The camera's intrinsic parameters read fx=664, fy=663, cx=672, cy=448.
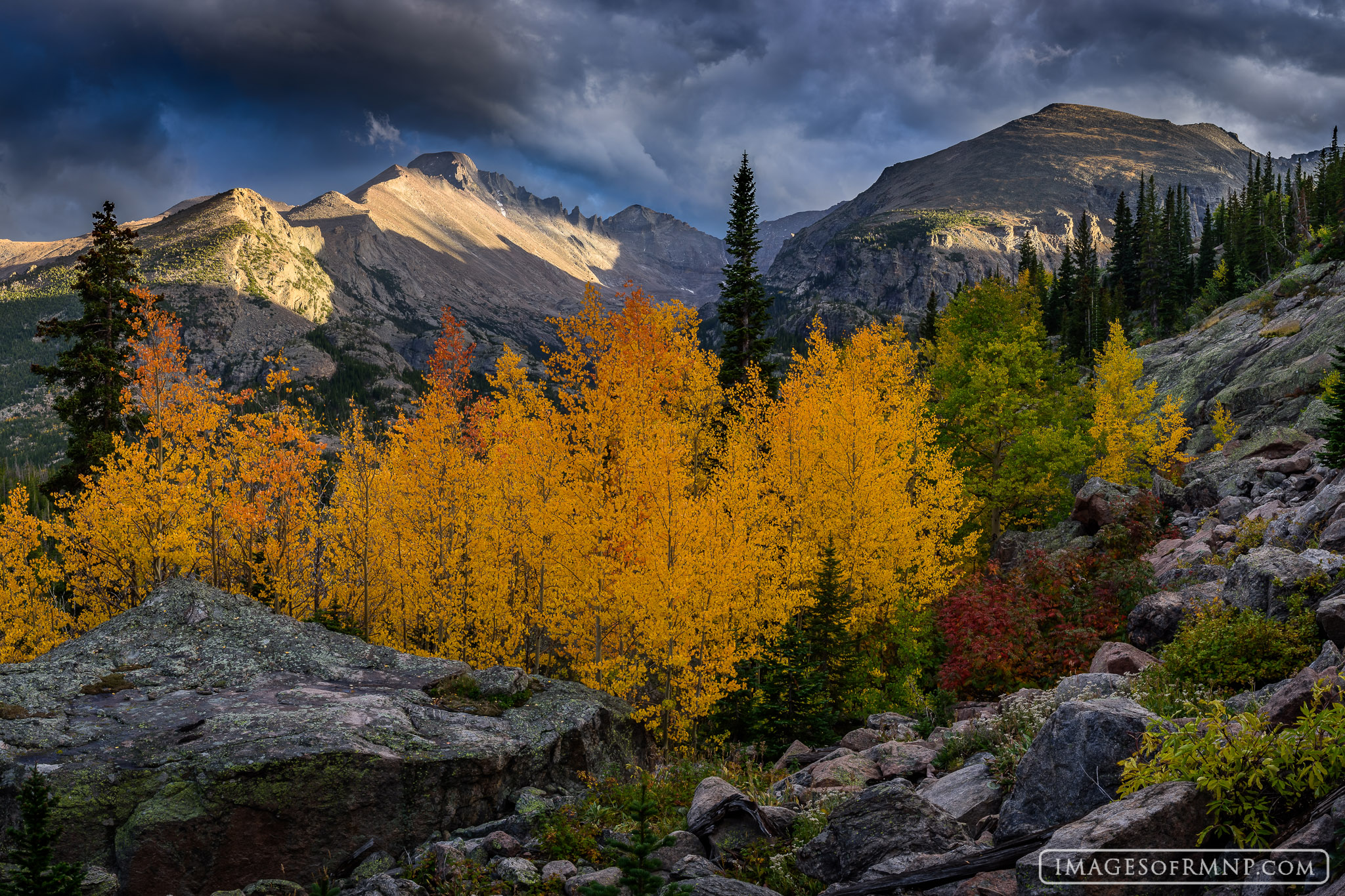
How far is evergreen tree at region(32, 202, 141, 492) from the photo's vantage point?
28984mm

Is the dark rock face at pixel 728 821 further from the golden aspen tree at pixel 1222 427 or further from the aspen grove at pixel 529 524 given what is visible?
the golden aspen tree at pixel 1222 427

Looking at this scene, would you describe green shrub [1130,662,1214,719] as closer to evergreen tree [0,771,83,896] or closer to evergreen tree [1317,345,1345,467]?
evergreen tree [1317,345,1345,467]

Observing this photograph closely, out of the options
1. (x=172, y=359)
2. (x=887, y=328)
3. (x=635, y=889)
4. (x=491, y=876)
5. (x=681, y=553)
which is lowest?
(x=491, y=876)

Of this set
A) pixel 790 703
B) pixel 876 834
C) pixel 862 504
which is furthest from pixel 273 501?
pixel 876 834

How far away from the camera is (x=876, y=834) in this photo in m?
8.41

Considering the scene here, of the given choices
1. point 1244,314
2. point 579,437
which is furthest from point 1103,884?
point 1244,314

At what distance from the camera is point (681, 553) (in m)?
18.8

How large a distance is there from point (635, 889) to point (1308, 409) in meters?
32.2

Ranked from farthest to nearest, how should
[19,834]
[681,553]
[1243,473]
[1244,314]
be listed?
[1244,314] < [1243,473] < [681,553] < [19,834]

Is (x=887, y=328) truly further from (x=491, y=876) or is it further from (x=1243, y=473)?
(x=491, y=876)

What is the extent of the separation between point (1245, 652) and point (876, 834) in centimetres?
745

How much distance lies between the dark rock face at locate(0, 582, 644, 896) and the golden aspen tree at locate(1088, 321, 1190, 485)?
33.6 meters

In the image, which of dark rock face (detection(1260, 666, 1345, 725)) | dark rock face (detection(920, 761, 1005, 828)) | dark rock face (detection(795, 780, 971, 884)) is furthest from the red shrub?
dark rock face (detection(1260, 666, 1345, 725))

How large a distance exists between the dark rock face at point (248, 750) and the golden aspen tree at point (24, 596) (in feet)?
55.4
